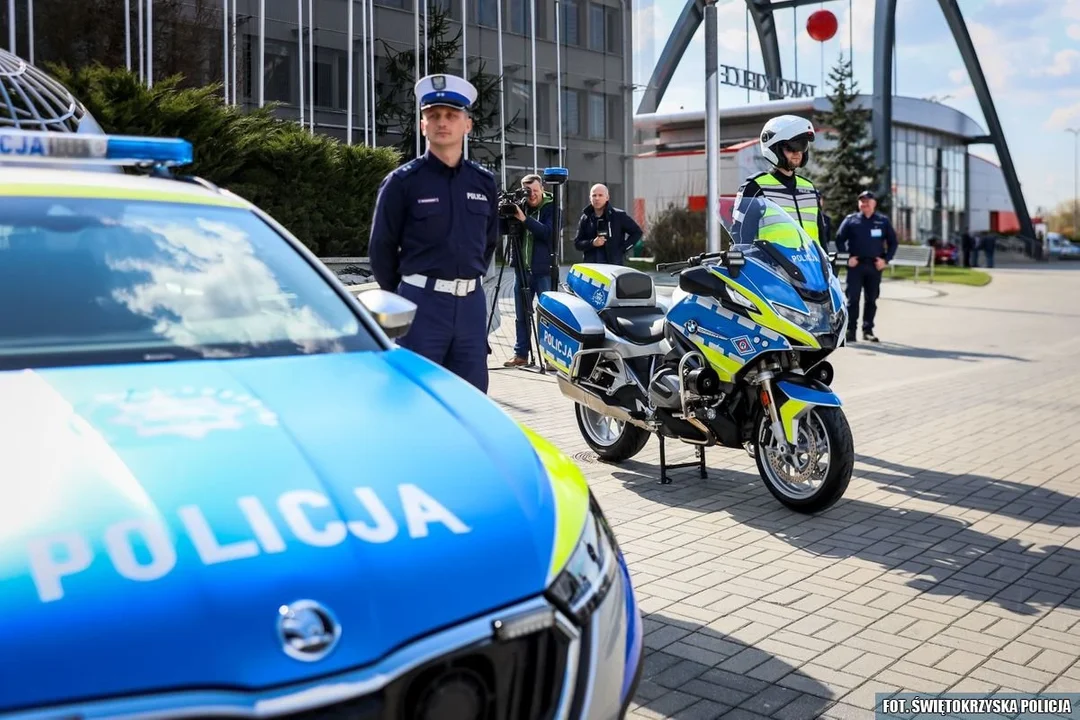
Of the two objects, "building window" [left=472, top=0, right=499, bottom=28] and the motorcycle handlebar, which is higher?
"building window" [left=472, top=0, right=499, bottom=28]

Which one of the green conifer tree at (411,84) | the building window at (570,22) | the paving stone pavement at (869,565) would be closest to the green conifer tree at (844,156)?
the building window at (570,22)

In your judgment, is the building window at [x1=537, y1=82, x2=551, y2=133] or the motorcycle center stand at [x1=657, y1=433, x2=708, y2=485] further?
the building window at [x1=537, y1=82, x2=551, y2=133]

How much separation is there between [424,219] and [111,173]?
1.71 m

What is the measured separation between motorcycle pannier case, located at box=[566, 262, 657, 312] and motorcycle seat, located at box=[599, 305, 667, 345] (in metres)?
0.04

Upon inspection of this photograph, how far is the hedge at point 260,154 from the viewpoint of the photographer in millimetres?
16078

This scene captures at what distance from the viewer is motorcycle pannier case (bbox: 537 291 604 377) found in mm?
7000

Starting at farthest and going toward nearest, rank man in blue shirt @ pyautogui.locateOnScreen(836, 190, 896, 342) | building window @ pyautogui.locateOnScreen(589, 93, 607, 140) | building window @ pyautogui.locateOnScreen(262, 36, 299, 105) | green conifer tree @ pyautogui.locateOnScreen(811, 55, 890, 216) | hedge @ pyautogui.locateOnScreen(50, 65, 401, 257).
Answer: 1. green conifer tree @ pyautogui.locateOnScreen(811, 55, 890, 216)
2. building window @ pyautogui.locateOnScreen(589, 93, 607, 140)
3. building window @ pyautogui.locateOnScreen(262, 36, 299, 105)
4. hedge @ pyautogui.locateOnScreen(50, 65, 401, 257)
5. man in blue shirt @ pyautogui.locateOnScreen(836, 190, 896, 342)

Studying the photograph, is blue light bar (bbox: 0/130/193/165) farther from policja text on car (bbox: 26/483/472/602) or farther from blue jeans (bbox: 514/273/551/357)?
blue jeans (bbox: 514/273/551/357)

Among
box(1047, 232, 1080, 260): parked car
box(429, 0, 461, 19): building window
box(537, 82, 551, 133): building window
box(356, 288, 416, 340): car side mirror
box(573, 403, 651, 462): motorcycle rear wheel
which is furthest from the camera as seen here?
box(1047, 232, 1080, 260): parked car

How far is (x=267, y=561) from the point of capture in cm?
205

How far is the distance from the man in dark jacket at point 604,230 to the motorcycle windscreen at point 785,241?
262 inches

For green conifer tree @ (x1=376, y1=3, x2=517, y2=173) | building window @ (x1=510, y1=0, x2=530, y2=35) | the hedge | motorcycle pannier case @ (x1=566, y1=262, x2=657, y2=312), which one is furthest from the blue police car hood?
building window @ (x1=510, y1=0, x2=530, y2=35)

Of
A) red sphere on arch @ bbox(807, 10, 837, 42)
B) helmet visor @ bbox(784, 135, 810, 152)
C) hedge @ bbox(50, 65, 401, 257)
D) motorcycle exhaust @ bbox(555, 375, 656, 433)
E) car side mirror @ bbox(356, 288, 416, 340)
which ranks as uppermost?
red sphere on arch @ bbox(807, 10, 837, 42)

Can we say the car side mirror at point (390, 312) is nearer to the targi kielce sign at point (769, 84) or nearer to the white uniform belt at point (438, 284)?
the white uniform belt at point (438, 284)
